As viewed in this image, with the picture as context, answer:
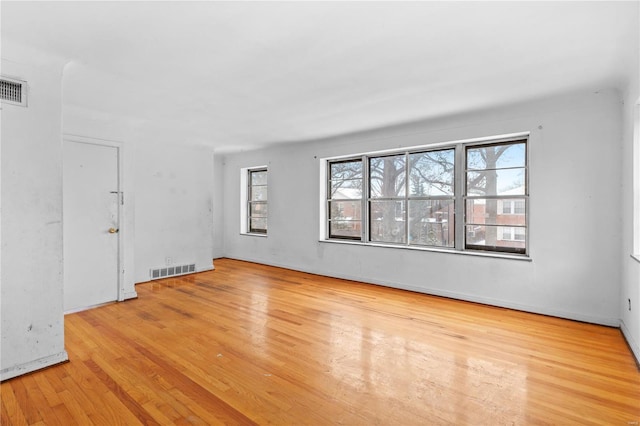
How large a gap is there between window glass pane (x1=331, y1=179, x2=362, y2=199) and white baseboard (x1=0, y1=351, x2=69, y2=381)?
462cm

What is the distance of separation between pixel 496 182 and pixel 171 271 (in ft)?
18.6

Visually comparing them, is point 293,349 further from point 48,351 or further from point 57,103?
point 57,103

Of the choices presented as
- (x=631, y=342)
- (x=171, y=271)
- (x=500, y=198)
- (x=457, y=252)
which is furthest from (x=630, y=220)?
(x=171, y=271)

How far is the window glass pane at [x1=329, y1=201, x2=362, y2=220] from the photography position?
6.08m

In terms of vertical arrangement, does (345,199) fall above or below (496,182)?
below

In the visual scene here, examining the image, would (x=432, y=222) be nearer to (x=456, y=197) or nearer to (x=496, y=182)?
(x=456, y=197)

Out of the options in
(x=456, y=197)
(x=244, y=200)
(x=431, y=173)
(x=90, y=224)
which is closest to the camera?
(x=90, y=224)

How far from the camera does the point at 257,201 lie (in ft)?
25.7

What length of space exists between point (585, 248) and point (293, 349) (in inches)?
137

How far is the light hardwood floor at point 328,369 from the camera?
6.90 feet

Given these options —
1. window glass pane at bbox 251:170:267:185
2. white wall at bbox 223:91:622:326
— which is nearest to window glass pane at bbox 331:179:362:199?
white wall at bbox 223:91:622:326

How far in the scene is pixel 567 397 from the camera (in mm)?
2268

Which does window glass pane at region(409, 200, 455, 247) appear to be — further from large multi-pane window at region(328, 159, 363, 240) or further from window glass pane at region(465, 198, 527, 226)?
large multi-pane window at region(328, 159, 363, 240)

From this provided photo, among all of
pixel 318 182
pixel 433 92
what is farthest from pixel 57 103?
pixel 318 182
